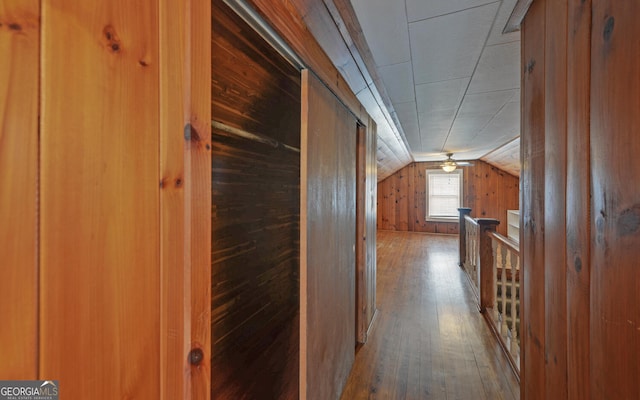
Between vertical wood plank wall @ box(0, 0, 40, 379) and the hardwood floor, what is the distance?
179 centimetres

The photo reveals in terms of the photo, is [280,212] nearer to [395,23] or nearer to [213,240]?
[213,240]

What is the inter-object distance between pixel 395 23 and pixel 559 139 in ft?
2.78

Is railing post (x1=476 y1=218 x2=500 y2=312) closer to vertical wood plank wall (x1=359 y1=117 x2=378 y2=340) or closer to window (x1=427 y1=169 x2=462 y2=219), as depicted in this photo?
vertical wood plank wall (x1=359 y1=117 x2=378 y2=340)

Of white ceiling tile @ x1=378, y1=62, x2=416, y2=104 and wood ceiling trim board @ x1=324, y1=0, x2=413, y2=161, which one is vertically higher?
white ceiling tile @ x1=378, y1=62, x2=416, y2=104

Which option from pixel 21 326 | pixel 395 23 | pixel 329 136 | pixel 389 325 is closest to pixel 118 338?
pixel 21 326

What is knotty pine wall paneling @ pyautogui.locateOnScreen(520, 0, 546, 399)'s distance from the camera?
35.9 inches

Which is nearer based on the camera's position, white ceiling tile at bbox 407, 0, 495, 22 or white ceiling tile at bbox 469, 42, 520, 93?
white ceiling tile at bbox 407, 0, 495, 22


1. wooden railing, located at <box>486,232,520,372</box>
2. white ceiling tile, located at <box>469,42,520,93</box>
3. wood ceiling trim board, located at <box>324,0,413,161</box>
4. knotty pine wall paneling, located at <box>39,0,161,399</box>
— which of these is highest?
white ceiling tile, located at <box>469,42,520,93</box>

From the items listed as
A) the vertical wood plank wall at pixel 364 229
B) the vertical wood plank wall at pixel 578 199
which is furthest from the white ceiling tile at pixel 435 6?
the vertical wood plank wall at pixel 364 229

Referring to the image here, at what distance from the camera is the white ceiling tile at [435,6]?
1.04 meters

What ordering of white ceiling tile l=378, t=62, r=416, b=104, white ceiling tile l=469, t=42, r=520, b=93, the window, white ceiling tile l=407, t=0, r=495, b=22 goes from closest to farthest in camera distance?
white ceiling tile l=407, t=0, r=495, b=22 → white ceiling tile l=469, t=42, r=520, b=93 → white ceiling tile l=378, t=62, r=416, b=104 → the window

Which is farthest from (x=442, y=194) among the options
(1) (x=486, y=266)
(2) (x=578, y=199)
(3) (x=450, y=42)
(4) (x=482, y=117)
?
(2) (x=578, y=199)

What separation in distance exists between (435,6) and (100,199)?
1330mm

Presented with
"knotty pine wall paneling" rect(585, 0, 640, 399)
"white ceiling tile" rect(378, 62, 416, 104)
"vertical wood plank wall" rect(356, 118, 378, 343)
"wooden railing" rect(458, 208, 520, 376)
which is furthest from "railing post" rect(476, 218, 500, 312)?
"knotty pine wall paneling" rect(585, 0, 640, 399)
